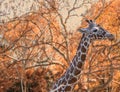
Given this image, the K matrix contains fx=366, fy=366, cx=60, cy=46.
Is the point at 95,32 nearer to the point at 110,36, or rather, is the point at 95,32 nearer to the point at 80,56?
the point at 110,36

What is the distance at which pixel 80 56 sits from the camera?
27.9ft

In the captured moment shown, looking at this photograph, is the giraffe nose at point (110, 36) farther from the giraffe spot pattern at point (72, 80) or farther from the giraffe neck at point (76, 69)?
the giraffe spot pattern at point (72, 80)

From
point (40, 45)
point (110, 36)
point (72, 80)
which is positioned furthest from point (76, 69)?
point (40, 45)

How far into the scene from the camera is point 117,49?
49.1ft

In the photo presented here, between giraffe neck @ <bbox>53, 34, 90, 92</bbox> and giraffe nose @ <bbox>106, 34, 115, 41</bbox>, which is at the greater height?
giraffe nose @ <bbox>106, 34, 115, 41</bbox>

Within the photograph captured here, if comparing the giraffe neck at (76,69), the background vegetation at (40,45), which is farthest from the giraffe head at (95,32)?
the background vegetation at (40,45)

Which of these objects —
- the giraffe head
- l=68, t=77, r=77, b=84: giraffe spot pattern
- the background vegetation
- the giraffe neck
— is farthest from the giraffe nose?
the background vegetation

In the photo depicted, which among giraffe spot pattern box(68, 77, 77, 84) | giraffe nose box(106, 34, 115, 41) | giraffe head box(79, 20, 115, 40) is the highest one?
giraffe head box(79, 20, 115, 40)

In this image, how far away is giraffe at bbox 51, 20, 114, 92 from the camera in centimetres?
823

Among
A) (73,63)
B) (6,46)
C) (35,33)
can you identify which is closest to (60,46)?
(35,33)

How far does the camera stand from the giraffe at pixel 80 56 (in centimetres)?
823

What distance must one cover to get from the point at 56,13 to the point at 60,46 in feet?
5.07

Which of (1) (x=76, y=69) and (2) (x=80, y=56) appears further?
(1) (x=76, y=69)

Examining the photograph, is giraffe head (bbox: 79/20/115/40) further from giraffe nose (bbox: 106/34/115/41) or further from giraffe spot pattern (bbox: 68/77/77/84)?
giraffe spot pattern (bbox: 68/77/77/84)
